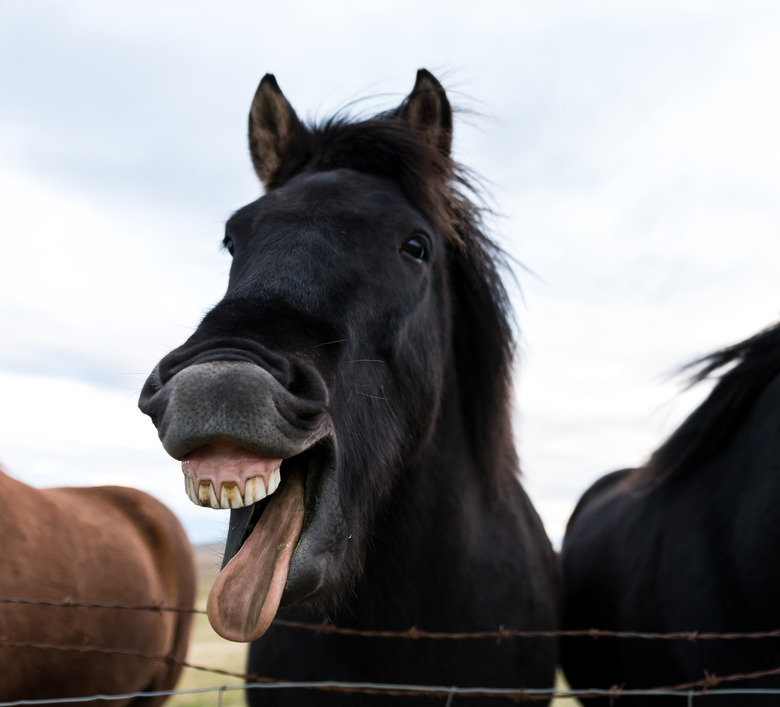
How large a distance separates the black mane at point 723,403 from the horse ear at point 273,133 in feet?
7.50

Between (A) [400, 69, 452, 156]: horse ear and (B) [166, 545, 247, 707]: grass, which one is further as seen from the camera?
(B) [166, 545, 247, 707]: grass

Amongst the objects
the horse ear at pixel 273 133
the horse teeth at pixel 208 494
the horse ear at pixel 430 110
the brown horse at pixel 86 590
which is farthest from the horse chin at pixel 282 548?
the horse ear at pixel 430 110

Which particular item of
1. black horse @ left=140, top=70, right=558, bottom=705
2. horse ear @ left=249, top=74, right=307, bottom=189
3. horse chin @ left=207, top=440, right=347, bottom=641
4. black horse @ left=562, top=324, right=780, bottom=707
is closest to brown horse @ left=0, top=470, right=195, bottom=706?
black horse @ left=140, top=70, right=558, bottom=705

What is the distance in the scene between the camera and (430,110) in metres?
3.28

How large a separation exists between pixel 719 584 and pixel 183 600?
3.98 m

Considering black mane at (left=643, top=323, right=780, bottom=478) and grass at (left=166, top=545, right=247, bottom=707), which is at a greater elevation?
black mane at (left=643, top=323, right=780, bottom=478)

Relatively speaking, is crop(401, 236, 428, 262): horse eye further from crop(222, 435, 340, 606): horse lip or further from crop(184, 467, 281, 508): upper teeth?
crop(184, 467, 281, 508): upper teeth

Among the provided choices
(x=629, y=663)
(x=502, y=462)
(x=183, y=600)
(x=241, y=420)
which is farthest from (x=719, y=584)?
(x=183, y=600)

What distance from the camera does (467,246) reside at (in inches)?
129

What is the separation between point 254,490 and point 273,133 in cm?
227

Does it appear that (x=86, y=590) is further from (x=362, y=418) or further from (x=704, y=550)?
(x=704, y=550)

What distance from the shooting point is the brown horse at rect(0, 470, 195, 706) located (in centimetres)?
346

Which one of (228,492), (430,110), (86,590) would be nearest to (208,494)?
(228,492)

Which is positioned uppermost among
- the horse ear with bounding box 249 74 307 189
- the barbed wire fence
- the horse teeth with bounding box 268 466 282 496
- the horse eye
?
the horse ear with bounding box 249 74 307 189
